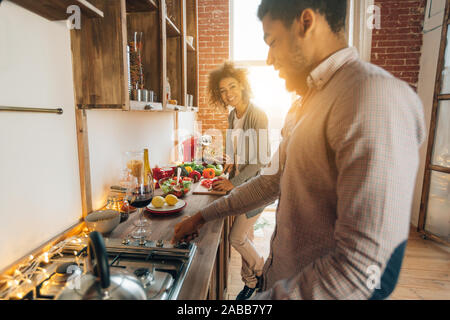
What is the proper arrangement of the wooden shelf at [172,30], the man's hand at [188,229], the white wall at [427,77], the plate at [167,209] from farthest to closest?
the white wall at [427,77], the wooden shelf at [172,30], the plate at [167,209], the man's hand at [188,229]

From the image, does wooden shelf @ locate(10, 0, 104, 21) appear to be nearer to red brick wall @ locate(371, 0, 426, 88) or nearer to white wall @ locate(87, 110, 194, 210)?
white wall @ locate(87, 110, 194, 210)

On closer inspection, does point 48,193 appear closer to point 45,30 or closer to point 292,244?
point 45,30

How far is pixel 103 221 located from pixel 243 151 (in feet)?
4.20

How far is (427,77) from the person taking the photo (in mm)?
3076

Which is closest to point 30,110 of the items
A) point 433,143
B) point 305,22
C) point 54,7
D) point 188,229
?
point 54,7

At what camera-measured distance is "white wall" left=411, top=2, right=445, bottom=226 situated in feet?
9.71

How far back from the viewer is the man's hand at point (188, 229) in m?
1.04

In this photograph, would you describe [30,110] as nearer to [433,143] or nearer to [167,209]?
[167,209]

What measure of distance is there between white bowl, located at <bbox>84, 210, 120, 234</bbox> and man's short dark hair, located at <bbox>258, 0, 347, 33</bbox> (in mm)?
1023

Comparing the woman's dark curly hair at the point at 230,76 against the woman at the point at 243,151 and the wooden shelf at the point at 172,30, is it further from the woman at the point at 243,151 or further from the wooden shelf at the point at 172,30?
the wooden shelf at the point at 172,30

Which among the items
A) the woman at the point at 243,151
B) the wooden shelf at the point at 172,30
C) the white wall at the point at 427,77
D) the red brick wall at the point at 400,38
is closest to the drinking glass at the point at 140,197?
the woman at the point at 243,151

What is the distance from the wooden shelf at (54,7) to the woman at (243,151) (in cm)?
121
